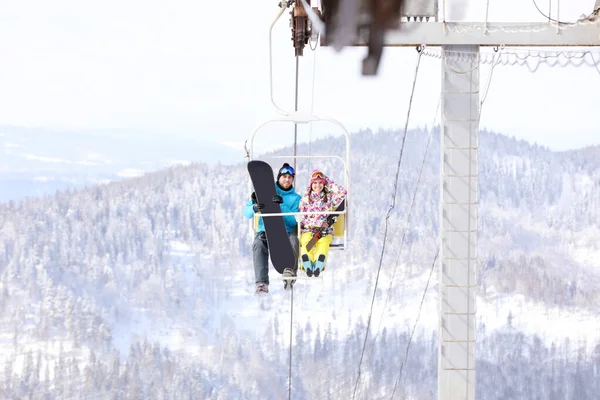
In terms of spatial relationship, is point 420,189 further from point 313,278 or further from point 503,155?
point 313,278

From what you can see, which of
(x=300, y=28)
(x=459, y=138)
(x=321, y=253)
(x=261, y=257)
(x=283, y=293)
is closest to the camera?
(x=300, y=28)

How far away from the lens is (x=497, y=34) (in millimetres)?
4883

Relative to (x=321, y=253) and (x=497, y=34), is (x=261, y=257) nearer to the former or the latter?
(x=321, y=253)

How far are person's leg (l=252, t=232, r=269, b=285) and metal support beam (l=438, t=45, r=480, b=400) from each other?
962 mm

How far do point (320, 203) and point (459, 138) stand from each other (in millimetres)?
833

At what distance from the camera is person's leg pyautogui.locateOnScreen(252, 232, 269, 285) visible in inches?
193

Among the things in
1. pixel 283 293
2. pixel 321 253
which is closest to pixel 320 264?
pixel 321 253

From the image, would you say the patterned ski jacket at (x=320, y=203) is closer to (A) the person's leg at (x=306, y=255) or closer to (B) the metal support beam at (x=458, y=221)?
(A) the person's leg at (x=306, y=255)

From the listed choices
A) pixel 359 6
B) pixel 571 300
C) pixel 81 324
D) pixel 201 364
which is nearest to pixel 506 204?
pixel 571 300

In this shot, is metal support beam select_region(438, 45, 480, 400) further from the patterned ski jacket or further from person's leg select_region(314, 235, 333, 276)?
person's leg select_region(314, 235, 333, 276)

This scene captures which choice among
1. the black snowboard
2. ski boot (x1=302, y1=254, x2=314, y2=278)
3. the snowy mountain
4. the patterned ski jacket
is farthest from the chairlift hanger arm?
the snowy mountain

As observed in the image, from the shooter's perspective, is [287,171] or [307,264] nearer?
[307,264]

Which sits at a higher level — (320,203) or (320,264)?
Answer: (320,203)

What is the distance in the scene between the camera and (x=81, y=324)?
20.8 meters
